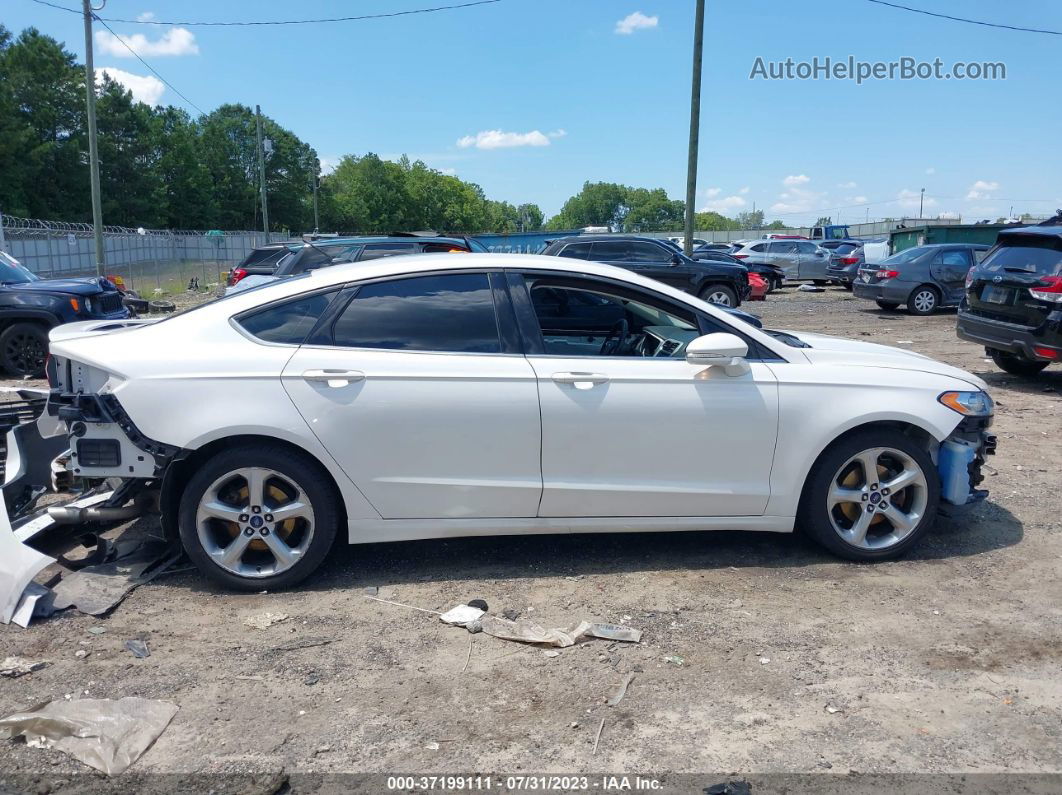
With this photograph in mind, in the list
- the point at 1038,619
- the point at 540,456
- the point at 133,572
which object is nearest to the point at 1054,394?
the point at 1038,619

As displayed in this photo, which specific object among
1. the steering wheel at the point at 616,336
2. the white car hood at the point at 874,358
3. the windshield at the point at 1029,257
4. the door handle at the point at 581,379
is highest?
the windshield at the point at 1029,257

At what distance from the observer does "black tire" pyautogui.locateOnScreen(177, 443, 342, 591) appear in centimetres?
422

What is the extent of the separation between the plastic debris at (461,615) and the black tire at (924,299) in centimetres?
1789

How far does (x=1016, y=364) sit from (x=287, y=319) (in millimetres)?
9736

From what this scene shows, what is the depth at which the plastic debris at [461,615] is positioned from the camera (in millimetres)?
4043

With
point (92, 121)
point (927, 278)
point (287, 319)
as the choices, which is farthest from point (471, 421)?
point (92, 121)

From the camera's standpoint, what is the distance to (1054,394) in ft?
32.0

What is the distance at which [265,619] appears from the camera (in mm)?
4102

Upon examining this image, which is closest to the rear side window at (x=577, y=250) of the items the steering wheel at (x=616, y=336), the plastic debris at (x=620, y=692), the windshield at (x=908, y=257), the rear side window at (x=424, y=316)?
the windshield at (x=908, y=257)

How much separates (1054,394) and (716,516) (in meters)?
7.14

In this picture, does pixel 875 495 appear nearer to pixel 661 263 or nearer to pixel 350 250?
pixel 350 250

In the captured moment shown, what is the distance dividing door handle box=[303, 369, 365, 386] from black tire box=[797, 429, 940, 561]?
2.44 meters

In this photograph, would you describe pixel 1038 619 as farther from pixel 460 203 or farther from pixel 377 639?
pixel 460 203

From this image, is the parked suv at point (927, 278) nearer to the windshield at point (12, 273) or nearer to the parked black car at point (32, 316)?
the parked black car at point (32, 316)
